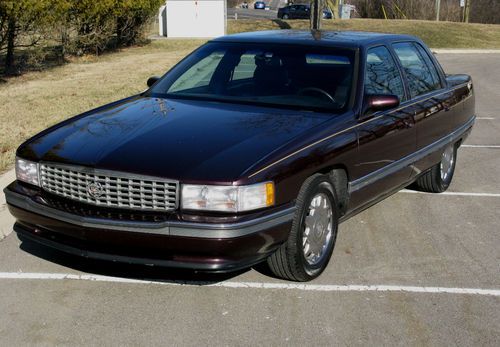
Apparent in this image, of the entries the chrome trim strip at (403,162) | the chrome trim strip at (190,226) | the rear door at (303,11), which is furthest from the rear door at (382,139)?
the rear door at (303,11)

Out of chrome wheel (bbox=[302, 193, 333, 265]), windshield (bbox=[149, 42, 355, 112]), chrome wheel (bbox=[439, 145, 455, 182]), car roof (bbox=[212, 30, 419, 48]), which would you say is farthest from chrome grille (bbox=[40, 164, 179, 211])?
chrome wheel (bbox=[439, 145, 455, 182])

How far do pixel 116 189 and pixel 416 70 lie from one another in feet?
11.6

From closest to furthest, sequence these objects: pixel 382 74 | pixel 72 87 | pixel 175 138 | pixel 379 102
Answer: pixel 175 138 → pixel 379 102 → pixel 382 74 → pixel 72 87

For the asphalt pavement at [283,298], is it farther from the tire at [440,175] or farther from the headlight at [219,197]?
the tire at [440,175]

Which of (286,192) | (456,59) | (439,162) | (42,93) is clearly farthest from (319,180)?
(456,59)

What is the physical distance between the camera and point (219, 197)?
3859mm

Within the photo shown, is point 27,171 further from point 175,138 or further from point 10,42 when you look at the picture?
point 10,42

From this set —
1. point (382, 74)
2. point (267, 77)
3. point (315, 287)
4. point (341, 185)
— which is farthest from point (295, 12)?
point (315, 287)

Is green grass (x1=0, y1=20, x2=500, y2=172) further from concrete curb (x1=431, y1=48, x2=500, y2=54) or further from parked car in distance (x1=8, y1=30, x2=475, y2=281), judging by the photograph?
concrete curb (x1=431, y1=48, x2=500, y2=54)

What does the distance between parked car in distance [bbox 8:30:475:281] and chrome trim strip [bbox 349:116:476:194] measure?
2 cm

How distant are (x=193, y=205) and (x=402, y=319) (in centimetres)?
146

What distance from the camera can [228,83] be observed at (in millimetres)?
5598

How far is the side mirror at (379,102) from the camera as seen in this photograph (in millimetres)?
5094

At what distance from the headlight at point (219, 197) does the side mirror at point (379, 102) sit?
1.57 meters
